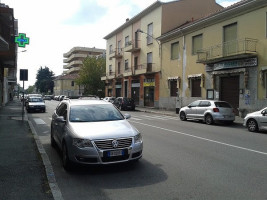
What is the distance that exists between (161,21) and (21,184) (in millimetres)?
30444

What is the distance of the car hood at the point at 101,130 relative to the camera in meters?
5.98

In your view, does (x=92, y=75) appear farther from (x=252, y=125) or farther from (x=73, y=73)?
(x=73, y=73)

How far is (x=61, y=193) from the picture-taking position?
16.0ft

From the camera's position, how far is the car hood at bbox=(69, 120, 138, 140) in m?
5.98

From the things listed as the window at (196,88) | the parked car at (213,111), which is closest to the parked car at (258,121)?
the parked car at (213,111)

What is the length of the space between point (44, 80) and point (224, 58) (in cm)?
10509

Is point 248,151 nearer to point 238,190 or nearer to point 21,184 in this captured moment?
point 238,190

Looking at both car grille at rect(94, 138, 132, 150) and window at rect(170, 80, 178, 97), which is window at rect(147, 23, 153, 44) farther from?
car grille at rect(94, 138, 132, 150)

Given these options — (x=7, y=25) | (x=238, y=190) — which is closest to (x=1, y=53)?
(x=7, y=25)

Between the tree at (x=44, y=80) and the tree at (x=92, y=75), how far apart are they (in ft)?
203

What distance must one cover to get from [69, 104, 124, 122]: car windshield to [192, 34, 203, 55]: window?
65.2 feet

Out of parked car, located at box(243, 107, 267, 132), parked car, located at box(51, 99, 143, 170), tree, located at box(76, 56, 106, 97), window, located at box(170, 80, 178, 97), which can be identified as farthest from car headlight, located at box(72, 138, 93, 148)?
tree, located at box(76, 56, 106, 97)

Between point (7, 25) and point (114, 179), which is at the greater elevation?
point (7, 25)

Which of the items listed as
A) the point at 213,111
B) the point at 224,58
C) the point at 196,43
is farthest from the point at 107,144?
the point at 196,43
